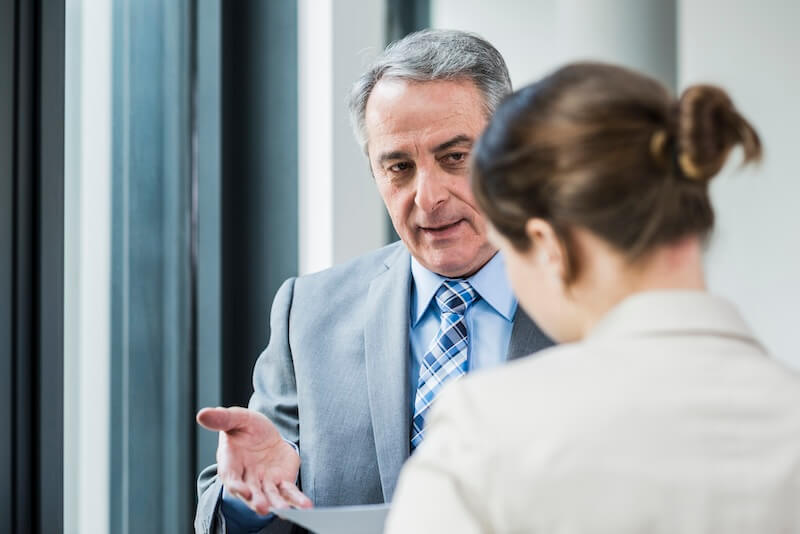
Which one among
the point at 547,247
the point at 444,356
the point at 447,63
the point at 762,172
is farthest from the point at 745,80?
the point at 547,247

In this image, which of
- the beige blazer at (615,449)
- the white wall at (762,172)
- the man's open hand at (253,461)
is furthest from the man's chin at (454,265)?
the beige blazer at (615,449)

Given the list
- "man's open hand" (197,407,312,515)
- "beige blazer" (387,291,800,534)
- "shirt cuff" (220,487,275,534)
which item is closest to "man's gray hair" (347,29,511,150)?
"man's open hand" (197,407,312,515)

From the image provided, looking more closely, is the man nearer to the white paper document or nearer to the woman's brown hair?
the white paper document

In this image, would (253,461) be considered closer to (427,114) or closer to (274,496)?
(274,496)

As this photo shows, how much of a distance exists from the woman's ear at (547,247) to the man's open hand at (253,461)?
64 cm

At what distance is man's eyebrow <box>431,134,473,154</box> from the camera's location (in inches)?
65.2

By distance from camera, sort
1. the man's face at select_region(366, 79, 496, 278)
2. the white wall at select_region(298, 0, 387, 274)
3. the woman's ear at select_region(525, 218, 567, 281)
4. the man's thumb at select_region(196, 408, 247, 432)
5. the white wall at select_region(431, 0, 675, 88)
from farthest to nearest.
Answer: the white wall at select_region(298, 0, 387, 274) < the white wall at select_region(431, 0, 675, 88) < the man's face at select_region(366, 79, 496, 278) < the man's thumb at select_region(196, 408, 247, 432) < the woman's ear at select_region(525, 218, 567, 281)

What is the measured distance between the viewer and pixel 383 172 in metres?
1.73

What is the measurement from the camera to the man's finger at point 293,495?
1367 millimetres

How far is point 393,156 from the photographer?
5.57 feet

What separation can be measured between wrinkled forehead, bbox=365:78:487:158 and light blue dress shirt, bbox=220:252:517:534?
0.24 metres

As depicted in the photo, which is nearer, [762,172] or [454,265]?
[454,265]

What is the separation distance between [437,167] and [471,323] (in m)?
0.29

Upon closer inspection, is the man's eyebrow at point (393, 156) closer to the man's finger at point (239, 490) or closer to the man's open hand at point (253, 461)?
the man's open hand at point (253, 461)
